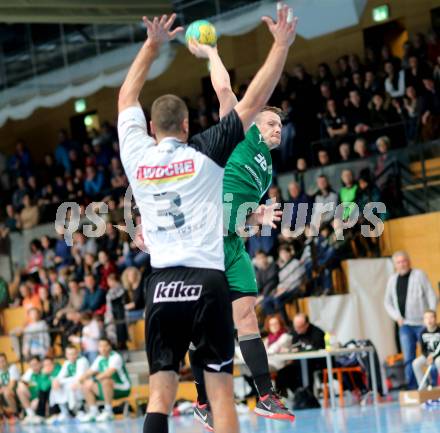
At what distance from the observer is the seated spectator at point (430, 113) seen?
1759 cm

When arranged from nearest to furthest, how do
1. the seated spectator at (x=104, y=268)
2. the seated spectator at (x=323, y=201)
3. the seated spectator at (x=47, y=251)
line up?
1. the seated spectator at (x=323, y=201)
2. the seated spectator at (x=104, y=268)
3. the seated spectator at (x=47, y=251)

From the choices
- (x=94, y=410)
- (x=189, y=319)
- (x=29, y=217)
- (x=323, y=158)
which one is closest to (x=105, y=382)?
(x=94, y=410)

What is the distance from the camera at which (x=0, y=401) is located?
17.9m

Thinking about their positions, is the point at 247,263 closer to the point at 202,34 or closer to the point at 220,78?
the point at 220,78

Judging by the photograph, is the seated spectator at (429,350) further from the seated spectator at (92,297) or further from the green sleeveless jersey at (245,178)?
the seated spectator at (92,297)

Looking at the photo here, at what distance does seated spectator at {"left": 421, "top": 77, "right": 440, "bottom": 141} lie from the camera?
17594mm

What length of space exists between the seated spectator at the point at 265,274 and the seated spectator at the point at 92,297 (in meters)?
4.15

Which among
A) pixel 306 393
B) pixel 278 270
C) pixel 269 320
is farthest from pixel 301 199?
pixel 306 393

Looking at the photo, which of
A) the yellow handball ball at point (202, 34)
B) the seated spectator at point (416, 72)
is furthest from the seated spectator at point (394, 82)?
the yellow handball ball at point (202, 34)

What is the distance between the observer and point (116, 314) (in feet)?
65.0

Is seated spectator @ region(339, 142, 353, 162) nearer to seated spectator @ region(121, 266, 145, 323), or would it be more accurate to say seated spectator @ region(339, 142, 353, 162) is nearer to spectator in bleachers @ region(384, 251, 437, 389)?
spectator in bleachers @ region(384, 251, 437, 389)

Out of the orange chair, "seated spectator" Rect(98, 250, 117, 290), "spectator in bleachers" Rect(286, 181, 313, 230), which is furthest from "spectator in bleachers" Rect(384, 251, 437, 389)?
"seated spectator" Rect(98, 250, 117, 290)

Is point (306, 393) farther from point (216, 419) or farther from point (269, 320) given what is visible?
point (216, 419)

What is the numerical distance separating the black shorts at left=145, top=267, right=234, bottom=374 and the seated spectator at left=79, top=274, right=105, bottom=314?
47.5 feet
